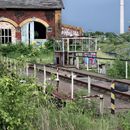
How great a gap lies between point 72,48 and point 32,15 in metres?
12.5

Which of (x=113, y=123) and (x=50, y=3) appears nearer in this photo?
(x=113, y=123)

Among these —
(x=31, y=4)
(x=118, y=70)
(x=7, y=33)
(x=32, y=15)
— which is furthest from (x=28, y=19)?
(x=118, y=70)

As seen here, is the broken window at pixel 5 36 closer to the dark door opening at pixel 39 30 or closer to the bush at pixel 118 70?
the dark door opening at pixel 39 30

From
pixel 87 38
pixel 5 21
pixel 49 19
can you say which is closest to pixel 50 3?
pixel 49 19

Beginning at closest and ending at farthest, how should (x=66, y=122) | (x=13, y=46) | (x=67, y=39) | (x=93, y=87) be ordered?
(x=66, y=122) < (x=93, y=87) < (x=67, y=39) < (x=13, y=46)

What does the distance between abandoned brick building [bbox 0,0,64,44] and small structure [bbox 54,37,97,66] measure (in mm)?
11216

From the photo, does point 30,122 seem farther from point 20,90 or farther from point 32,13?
point 32,13

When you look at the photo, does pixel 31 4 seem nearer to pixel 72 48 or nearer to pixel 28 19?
pixel 28 19

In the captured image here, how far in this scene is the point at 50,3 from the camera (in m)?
42.5

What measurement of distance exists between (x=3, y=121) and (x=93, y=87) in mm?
9771

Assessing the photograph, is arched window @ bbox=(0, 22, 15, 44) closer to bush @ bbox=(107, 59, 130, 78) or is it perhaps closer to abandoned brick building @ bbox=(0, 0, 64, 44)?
abandoned brick building @ bbox=(0, 0, 64, 44)

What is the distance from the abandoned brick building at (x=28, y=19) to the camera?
1649 inches

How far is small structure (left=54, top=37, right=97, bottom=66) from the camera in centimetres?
2990

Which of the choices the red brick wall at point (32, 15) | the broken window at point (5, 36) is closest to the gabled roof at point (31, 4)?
the red brick wall at point (32, 15)
